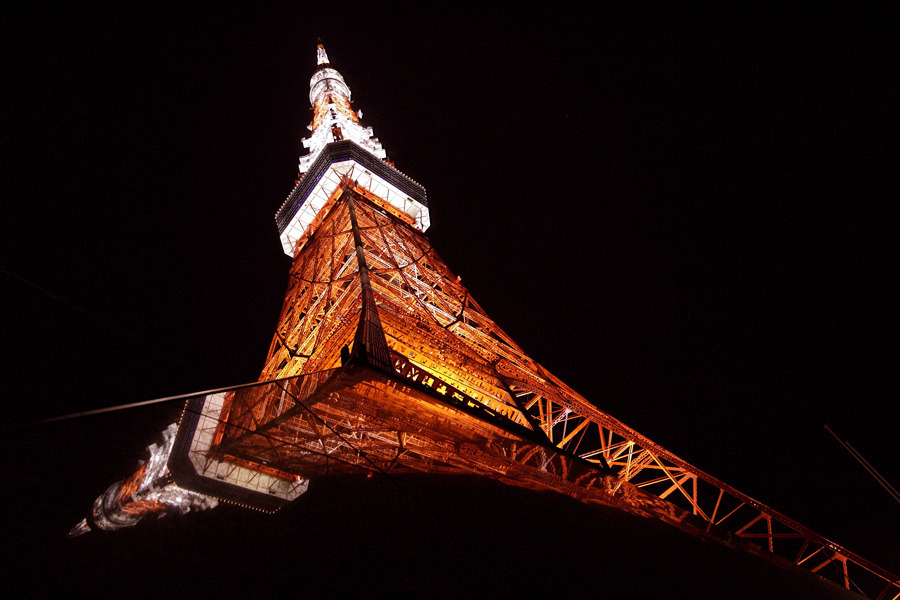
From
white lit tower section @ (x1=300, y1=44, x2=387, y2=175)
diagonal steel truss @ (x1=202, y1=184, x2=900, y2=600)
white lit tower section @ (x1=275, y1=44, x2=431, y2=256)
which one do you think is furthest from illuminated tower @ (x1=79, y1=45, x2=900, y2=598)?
white lit tower section @ (x1=300, y1=44, x2=387, y2=175)

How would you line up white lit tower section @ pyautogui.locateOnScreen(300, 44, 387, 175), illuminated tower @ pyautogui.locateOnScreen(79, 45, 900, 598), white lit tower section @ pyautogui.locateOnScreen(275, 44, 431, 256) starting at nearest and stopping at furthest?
illuminated tower @ pyautogui.locateOnScreen(79, 45, 900, 598), white lit tower section @ pyautogui.locateOnScreen(275, 44, 431, 256), white lit tower section @ pyautogui.locateOnScreen(300, 44, 387, 175)

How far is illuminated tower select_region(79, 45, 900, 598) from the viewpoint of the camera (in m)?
5.50

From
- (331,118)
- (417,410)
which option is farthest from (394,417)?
(331,118)

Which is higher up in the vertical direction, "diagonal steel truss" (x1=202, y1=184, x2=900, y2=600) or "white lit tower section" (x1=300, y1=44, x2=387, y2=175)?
"white lit tower section" (x1=300, y1=44, x2=387, y2=175)

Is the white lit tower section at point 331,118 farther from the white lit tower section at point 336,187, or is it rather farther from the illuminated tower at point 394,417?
the illuminated tower at point 394,417

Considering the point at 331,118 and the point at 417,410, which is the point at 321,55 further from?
the point at 417,410

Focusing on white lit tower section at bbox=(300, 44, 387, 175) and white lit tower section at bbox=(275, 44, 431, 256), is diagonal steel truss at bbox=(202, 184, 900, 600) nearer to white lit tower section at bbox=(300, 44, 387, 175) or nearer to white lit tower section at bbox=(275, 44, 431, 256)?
white lit tower section at bbox=(275, 44, 431, 256)

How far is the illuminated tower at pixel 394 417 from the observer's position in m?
5.50

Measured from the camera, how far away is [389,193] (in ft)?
62.4

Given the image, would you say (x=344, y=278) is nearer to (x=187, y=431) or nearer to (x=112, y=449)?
(x=187, y=431)

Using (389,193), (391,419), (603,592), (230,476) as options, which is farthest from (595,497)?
(389,193)

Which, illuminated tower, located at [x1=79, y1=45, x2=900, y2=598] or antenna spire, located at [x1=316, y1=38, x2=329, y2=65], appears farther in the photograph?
antenna spire, located at [x1=316, y1=38, x2=329, y2=65]

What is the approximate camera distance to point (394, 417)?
629 cm

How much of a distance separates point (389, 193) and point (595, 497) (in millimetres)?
14106
